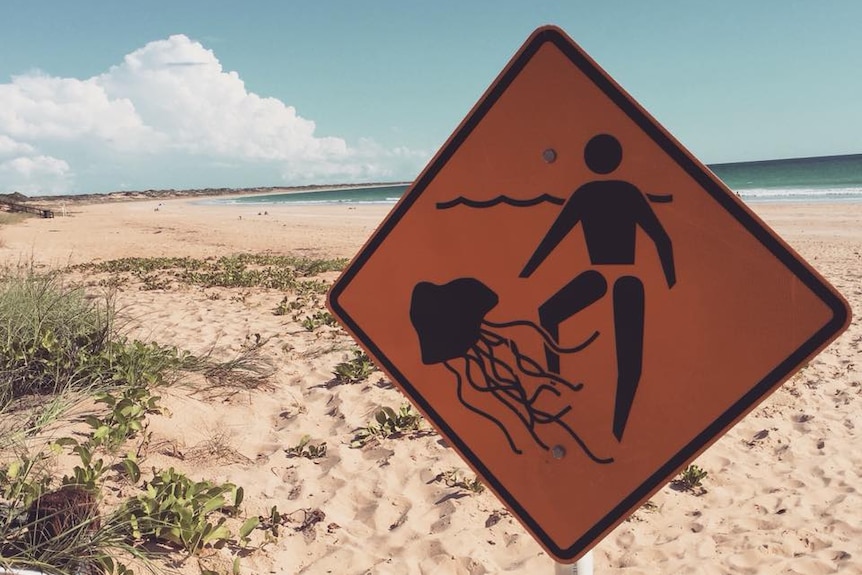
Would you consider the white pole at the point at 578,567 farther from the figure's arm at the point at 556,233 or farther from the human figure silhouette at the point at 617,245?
the figure's arm at the point at 556,233

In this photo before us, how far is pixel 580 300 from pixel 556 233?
156 mm

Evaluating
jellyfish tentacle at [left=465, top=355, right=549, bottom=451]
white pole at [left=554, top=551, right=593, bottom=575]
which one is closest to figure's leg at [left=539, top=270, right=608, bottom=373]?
jellyfish tentacle at [left=465, top=355, right=549, bottom=451]

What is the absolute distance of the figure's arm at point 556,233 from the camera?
1337mm

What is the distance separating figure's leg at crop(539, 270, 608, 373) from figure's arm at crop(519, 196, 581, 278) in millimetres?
82

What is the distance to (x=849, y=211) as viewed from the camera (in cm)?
2552

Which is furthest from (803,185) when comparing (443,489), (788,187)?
(443,489)

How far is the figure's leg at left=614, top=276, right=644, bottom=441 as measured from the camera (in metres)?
1.29

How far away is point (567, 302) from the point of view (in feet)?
4.42

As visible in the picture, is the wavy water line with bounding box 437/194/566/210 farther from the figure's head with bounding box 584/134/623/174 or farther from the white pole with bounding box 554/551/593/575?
the white pole with bounding box 554/551/593/575

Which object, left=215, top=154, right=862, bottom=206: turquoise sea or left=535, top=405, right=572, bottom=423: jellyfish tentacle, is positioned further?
left=215, top=154, right=862, bottom=206: turquoise sea

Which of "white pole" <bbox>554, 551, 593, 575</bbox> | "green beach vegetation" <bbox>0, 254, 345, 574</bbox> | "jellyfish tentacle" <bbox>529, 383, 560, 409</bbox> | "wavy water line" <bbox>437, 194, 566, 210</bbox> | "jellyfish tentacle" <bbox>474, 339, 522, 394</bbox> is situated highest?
"wavy water line" <bbox>437, 194, 566, 210</bbox>

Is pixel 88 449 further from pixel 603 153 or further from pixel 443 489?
pixel 603 153

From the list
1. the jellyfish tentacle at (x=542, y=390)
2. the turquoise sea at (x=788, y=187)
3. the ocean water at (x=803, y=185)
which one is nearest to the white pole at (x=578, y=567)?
the jellyfish tentacle at (x=542, y=390)

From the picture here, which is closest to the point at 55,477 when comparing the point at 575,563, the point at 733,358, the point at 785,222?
the point at 575,563
